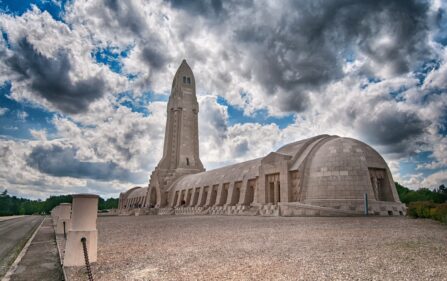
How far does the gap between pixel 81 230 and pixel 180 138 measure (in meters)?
51.9

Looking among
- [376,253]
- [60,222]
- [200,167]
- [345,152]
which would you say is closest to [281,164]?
[345,152]

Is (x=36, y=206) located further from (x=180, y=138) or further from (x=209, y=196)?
(x=209, y=196)

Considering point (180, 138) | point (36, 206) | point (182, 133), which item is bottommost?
point (36, 206)

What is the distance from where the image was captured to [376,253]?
22.5ft

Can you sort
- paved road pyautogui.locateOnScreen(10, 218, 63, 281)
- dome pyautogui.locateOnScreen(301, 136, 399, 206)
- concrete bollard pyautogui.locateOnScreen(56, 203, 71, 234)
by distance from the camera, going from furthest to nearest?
1. dome pyautogui.locateOnScreen(301, 136, 399, 206)
2. concrete bollard pyautogui.locateOnScreen(56, 203, 71, 234)
3. paved road pyautogui.locateOnScreen(10, 218, 63, 281)

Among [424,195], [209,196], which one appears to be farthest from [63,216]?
[424,195]

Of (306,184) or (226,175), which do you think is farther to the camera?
(226,175)

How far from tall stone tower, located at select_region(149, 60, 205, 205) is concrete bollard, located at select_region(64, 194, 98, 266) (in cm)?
4886

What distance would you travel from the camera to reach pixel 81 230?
269 inches

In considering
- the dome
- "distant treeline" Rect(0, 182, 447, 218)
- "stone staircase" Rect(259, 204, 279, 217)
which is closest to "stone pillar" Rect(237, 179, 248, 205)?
"stone staircase" Rect(259, 204, 279, 217)

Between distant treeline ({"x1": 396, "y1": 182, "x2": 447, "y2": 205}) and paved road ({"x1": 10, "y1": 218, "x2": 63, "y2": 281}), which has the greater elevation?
distant treeline ({"x1": 396, "y1": 182, "x2": 447, "y2": 205})

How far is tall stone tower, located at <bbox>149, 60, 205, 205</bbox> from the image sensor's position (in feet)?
187

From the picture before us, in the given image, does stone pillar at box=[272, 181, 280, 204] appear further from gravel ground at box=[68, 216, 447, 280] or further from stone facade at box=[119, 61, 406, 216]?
gravel ground at box=[68, 216, 447, 280]

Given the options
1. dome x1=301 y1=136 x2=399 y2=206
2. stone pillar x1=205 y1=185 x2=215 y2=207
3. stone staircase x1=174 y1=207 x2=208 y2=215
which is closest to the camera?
dome x1=301 y1=136 x2=399 y2=206
